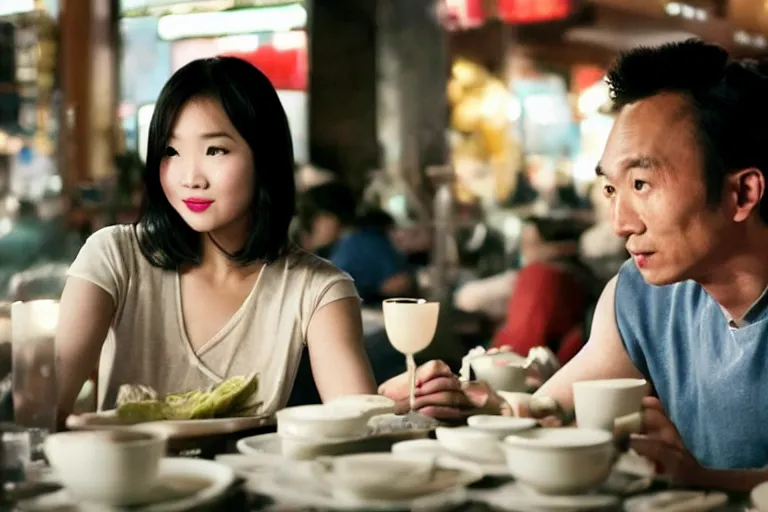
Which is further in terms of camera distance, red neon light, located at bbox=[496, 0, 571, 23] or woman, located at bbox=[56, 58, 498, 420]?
red neon light, located at bbox=[496, 0, 571, 23]

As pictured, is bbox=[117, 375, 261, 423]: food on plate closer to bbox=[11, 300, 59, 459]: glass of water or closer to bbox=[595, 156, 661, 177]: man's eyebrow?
bbox=[11, 300, 59, 459]: glass of water

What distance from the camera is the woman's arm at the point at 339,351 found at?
178 centimetres

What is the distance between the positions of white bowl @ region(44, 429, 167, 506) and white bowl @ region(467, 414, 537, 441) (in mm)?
409

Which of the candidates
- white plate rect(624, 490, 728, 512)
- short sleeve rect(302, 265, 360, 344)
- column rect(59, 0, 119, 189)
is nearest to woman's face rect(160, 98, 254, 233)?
short sleeve rect(302, 265, 360, 344)

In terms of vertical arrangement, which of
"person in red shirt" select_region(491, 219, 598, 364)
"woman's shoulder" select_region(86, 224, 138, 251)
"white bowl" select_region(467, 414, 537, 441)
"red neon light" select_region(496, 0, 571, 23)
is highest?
"red neon light" select_region(496, 0, 571, 23)

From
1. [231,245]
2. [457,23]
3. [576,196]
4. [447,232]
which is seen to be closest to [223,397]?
[231,245]

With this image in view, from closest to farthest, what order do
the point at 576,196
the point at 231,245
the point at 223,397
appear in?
1. the point at 223,397
2. the point at 231,245
3. the point at 576,196

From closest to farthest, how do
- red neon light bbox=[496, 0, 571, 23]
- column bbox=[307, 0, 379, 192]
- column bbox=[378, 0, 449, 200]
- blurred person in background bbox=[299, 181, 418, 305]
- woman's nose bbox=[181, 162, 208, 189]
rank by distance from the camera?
woman's nose bbox=[181, 162, 208, 189] → blurred person in background bbox=[299, 181, 418, 305] → column bbox=[307, 0, 379, 192] → red neon light bbox=[496, 0, 571, 23] → column bbox=[378, 0, 449, 200]

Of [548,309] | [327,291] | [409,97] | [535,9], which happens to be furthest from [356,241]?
[327,291]

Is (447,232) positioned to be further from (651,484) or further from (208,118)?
(651,484)

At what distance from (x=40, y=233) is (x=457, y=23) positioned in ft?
11.9

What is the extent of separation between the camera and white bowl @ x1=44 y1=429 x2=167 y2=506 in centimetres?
96

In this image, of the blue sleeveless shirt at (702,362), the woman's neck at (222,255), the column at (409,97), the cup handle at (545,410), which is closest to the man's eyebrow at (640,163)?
the blue sleeveless shirt at (702,362)

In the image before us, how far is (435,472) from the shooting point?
1.09 meters
